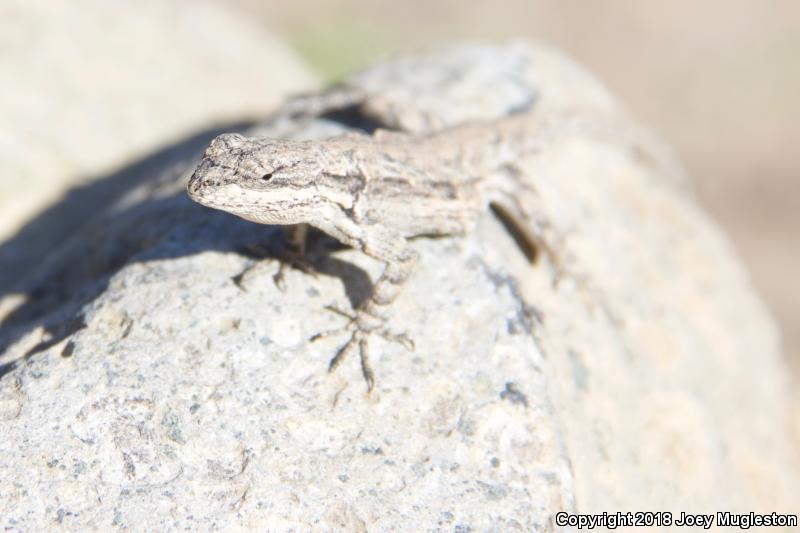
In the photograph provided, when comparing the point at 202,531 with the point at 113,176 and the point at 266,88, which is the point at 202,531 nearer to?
the point at 113,176

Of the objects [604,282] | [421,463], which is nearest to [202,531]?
[421,463]

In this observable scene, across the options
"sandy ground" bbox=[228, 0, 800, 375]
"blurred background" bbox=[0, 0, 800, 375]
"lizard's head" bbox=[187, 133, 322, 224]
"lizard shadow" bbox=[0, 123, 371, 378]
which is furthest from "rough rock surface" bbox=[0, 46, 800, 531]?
"sandy ground" bbox=[228, 0, 800, 375]

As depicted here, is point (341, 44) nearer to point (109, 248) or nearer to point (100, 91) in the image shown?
point (100, 91)

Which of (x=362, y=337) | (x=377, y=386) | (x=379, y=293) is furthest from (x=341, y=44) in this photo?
(x=377, y=386)

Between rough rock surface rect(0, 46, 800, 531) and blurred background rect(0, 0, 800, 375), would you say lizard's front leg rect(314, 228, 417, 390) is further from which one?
blurred background rect(0, 0, 800, 375)

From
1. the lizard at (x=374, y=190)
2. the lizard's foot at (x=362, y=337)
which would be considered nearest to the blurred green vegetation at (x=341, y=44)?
the lizard at (x=374, y=190)

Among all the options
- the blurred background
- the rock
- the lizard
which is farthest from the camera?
the blurred background
